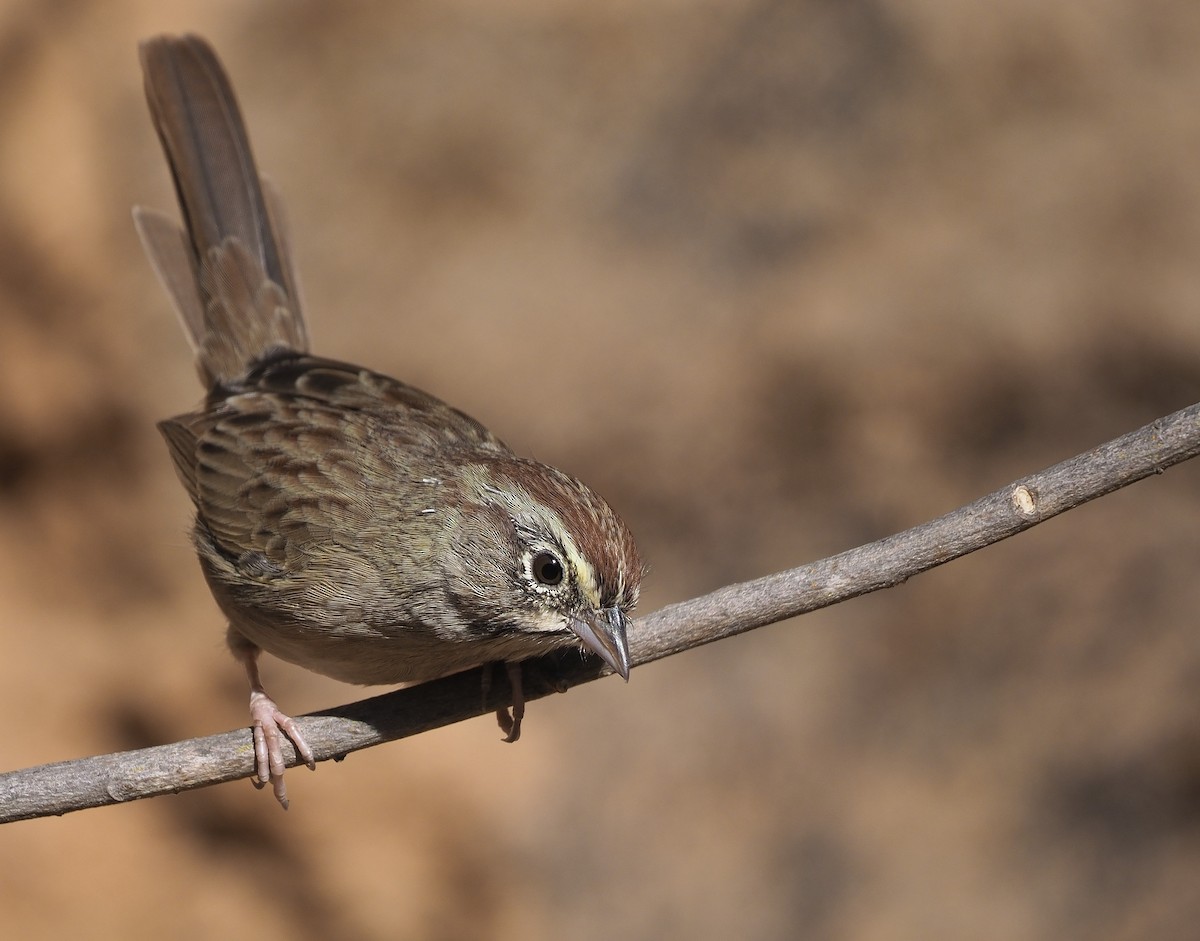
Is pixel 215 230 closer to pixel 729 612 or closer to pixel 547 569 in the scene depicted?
pixel 547 569

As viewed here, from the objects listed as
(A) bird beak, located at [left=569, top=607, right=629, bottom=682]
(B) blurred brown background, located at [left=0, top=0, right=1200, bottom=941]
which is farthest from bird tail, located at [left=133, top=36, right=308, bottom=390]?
(A) bird beak, located at [left=569, top=607, right=629, bottom=682]

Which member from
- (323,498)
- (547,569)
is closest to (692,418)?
(323,498)

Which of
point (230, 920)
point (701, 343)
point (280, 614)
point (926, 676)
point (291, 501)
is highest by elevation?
point (701, 343)

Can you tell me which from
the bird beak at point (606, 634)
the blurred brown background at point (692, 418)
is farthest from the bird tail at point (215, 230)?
the bird beak at point (606, 634)

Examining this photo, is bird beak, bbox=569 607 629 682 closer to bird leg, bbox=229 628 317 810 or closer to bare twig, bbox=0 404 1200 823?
bare twig, bbox=0 404 1200 823

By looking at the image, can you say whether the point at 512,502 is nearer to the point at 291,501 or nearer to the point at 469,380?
the point at 291,501

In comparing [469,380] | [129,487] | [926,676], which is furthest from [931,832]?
[129,487]
